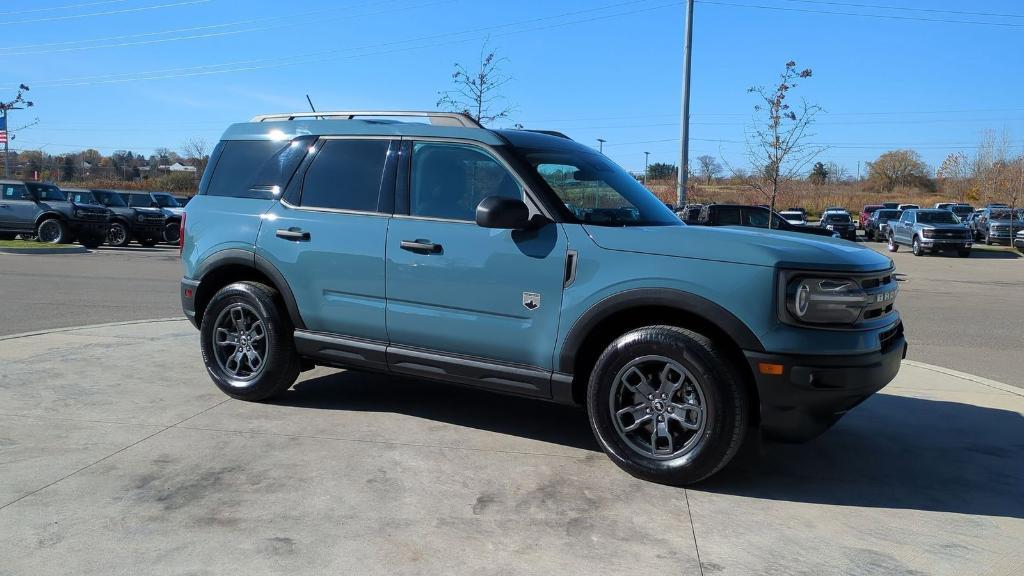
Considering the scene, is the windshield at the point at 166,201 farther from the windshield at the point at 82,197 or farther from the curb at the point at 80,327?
the curb at the point at 80,327

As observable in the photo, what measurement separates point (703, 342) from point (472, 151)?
6.14 ft

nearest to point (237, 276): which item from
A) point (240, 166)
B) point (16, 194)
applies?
point (240, 166)

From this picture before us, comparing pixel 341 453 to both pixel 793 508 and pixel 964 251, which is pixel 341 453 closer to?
pixel 793 508

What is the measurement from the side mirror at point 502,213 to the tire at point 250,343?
189 centimetres

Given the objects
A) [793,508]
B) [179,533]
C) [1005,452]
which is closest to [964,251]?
[1005,452]

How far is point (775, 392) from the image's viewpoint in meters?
3.96

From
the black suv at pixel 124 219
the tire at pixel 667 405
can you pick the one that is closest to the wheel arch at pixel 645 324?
the tire at pixel 667 405

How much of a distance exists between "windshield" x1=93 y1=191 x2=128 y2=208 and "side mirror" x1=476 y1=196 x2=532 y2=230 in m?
24.4

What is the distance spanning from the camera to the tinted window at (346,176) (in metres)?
5.24

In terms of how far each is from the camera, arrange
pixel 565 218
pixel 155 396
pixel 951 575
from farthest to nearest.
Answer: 1. pixel 155 396
2. pixel 565 218
3. pixel 951 575

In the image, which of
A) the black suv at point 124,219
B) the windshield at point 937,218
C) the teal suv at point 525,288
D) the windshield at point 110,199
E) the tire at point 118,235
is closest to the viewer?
the teal suv at point 525,288

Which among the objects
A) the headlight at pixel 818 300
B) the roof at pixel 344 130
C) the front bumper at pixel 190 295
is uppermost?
the roof at pixel 344 130

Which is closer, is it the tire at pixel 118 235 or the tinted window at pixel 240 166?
the tinted window at pixel 240 166

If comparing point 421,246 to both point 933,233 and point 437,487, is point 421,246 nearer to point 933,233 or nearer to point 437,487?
point 437,487
